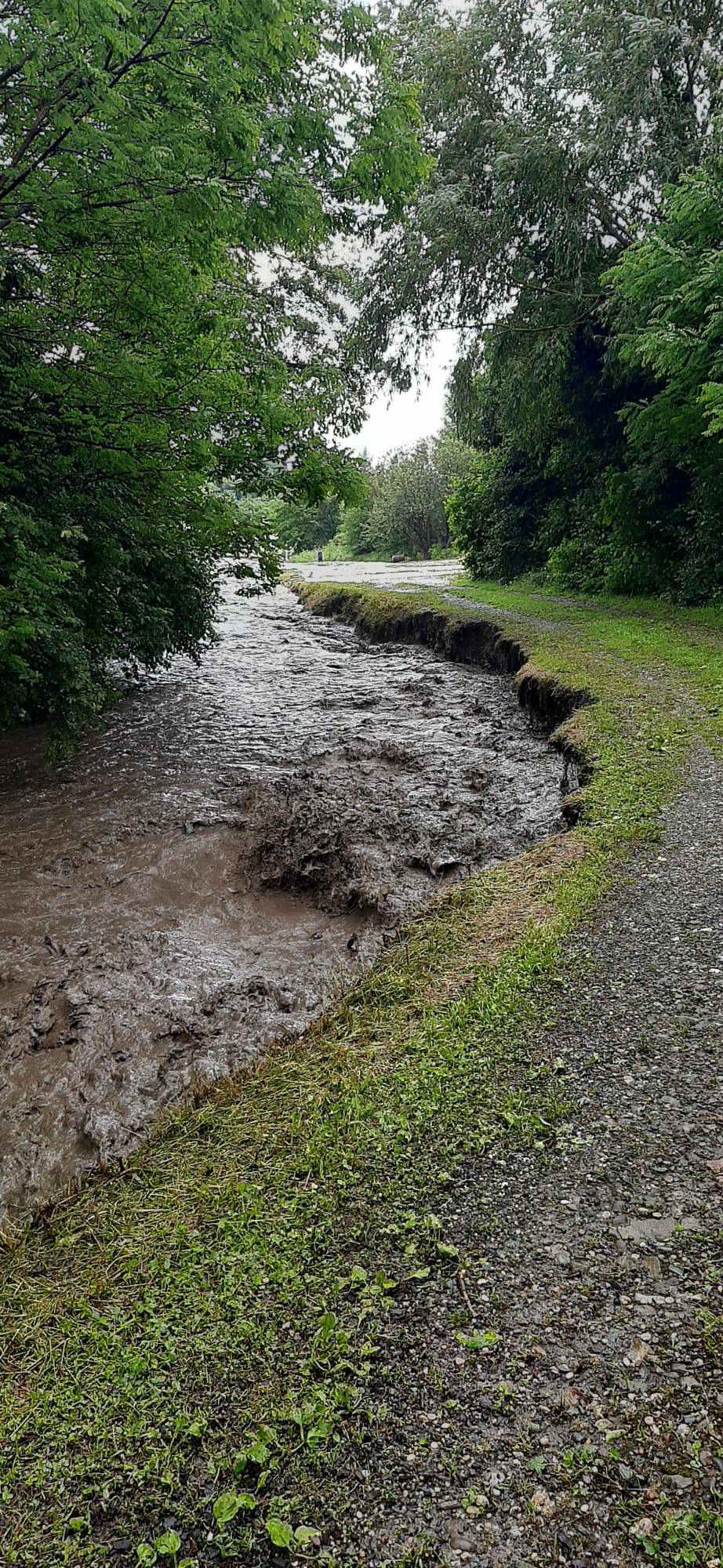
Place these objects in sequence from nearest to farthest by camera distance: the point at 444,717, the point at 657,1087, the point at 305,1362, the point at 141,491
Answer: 1. the point at 305,1362
2. the point at 657,1087
3. the point at 141,491
4. the point at 444,717

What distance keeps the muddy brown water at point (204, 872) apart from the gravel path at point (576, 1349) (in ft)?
6.39

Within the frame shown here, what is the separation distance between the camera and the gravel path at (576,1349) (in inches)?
68.0

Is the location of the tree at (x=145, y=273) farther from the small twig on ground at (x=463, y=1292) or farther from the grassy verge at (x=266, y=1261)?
the small twig on ground at (x=463, y=1292)

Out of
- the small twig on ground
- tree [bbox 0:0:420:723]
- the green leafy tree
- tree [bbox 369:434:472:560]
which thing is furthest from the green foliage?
tree [bbox 369:434:472:560]

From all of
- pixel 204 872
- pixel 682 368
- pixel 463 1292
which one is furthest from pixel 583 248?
pixel 463 1292

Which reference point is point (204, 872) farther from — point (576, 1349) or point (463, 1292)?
point (576, 1349)

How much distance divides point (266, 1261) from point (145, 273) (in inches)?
283

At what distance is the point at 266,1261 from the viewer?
2.54 m

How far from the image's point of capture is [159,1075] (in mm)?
4078

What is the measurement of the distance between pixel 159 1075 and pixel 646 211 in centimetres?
2000

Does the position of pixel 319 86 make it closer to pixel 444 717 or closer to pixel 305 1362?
pixel 444 717

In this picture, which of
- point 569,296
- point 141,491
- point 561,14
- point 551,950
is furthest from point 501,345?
point 551,950

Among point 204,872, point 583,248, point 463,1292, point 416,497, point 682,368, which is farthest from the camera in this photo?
point 416,497

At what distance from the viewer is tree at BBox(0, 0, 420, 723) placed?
16.0 feet
